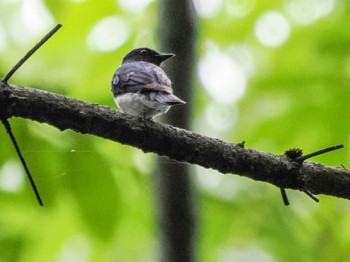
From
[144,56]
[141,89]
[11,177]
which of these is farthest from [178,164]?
[144,56]

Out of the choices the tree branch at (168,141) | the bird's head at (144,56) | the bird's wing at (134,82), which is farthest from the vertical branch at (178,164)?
the bird's head at (144,56)

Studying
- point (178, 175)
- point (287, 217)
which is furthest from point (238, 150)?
point (287, 217)

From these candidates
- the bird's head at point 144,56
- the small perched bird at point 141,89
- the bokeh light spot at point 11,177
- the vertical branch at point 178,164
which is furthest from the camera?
the bird's head at point 144,56

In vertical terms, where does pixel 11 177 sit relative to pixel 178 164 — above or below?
below

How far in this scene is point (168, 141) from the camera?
219 centimetres

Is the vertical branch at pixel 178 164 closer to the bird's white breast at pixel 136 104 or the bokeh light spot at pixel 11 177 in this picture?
the bird's white breast at pixel 136 104

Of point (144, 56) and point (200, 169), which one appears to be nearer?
point (200, 169)

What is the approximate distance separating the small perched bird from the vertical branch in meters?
0.27

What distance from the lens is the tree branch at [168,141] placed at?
6.62 ft

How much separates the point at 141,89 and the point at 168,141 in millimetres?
1014

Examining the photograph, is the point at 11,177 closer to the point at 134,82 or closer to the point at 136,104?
A: the point at 136,104

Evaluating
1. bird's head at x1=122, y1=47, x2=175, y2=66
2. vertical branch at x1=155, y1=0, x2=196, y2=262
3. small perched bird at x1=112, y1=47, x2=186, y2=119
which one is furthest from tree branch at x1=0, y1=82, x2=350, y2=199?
bird's head at x1=122, y1=47, x2=175, y2=66

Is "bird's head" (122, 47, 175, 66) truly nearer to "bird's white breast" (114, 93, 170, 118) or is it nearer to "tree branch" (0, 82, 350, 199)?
"bird's white breast" (114, 93, 170, 118)

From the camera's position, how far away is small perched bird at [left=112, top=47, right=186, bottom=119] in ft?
9.17
